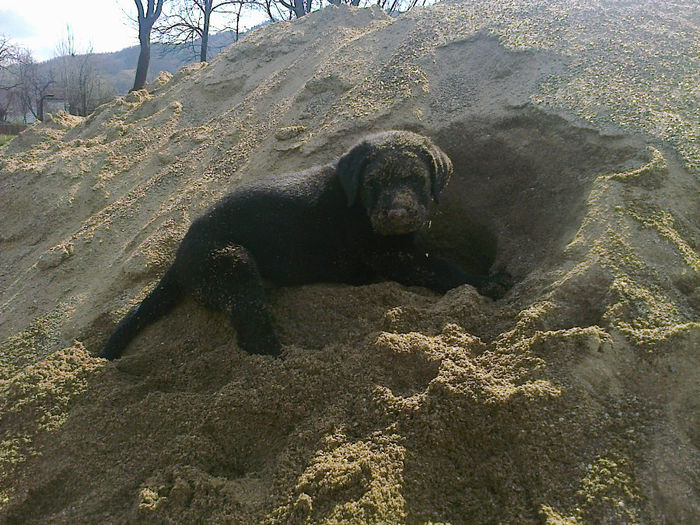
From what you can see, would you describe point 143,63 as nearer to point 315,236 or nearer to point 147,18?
point 147,18

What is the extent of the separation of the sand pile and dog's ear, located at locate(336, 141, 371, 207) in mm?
667

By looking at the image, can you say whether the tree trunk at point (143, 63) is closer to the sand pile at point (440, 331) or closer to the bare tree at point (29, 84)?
the sand pile at point (440, 331)

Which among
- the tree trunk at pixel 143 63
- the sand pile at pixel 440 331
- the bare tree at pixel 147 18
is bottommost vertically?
the sand pile at pixel 440 331

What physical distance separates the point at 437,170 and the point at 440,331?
1.27 metres

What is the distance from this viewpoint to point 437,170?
3.59m

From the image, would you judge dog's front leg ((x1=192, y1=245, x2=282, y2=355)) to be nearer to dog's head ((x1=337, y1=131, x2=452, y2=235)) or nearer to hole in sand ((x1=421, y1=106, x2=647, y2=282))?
dog's head ((x1=337, y1=131, x2=452, y2=235))

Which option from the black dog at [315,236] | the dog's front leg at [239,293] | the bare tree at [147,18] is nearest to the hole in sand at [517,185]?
the black dog at [315,236]

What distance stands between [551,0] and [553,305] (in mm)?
4768

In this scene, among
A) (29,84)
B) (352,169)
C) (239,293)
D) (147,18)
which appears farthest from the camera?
(29,84)

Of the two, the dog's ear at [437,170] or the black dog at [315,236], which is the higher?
the dog's ear at [437,170]

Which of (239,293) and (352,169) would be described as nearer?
(239,293)

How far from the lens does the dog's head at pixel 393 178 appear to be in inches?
131

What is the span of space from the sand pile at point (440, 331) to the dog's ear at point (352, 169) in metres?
0.67

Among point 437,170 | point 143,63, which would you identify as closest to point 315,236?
point 437,170
